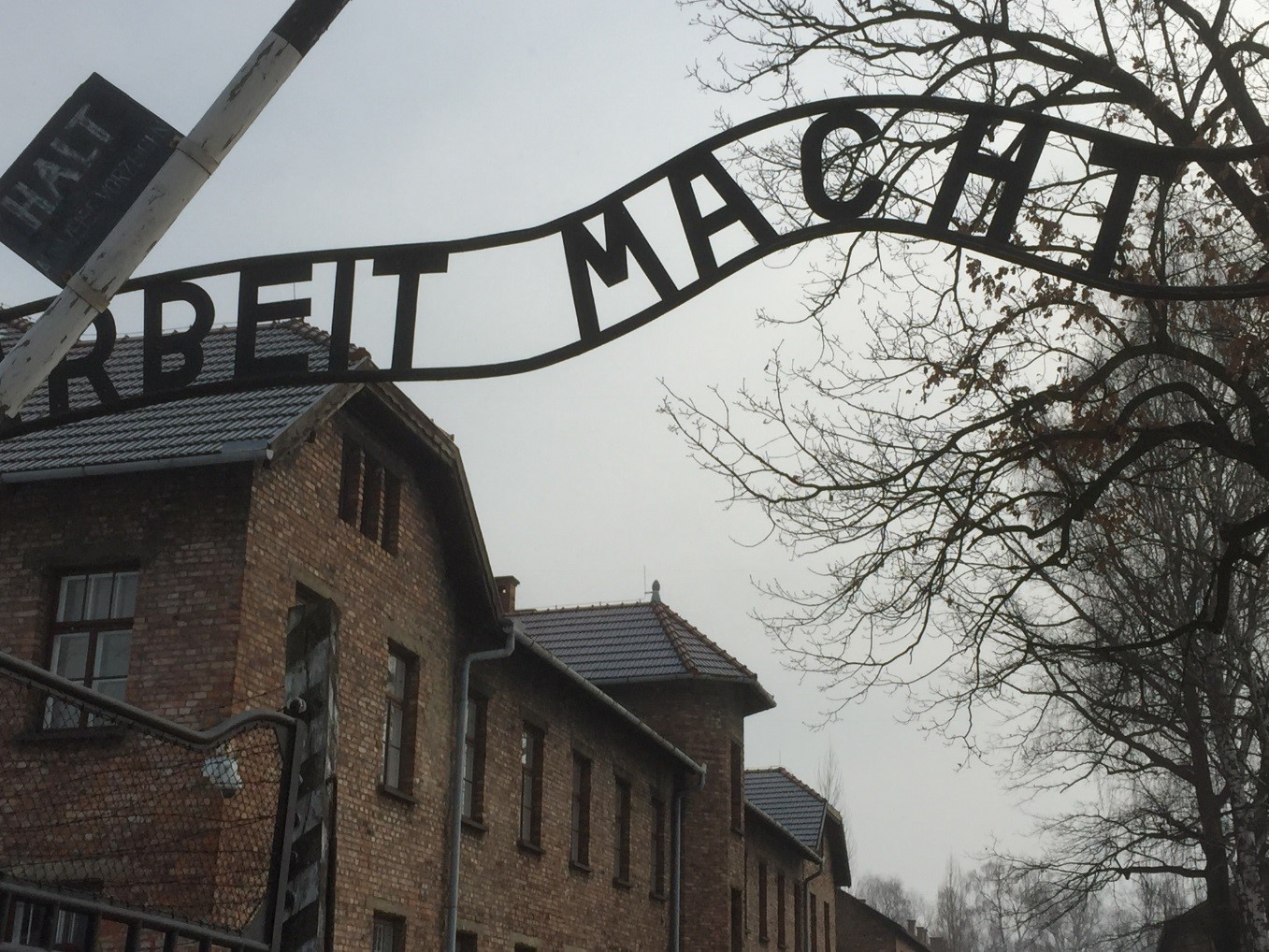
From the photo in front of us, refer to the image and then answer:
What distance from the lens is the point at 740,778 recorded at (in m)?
30.0

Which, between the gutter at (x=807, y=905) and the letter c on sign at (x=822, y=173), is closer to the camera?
the letter c on sign at (x=822, y=173)

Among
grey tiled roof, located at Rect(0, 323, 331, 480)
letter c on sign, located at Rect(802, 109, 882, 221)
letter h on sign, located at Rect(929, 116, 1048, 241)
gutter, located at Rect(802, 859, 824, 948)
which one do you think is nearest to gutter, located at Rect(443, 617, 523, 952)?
grey tiled roof, located at Rect(0, 323, 331, 480)

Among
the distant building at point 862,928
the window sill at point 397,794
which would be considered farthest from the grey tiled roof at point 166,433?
the distant building at point 862,928

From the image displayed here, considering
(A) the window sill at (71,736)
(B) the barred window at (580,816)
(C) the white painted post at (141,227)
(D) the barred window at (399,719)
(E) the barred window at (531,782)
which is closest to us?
(C) the white painted post at (141,227)

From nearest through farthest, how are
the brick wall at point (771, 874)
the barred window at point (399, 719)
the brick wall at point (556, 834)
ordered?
the barred window at point (399, 719) → the brick wall at point (556, 834) → the brick wall at point (771, 874)

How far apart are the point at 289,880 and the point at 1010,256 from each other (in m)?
3.22

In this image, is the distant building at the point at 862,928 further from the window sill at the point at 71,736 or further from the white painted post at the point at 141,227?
the white painted post at the point at 141,227

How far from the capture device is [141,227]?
4484 mm

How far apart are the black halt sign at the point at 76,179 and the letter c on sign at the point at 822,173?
6.68 feet

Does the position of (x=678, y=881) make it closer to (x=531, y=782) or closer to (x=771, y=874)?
(x=531, y=782)

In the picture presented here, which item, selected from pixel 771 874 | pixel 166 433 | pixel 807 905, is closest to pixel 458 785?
pixel 166 433

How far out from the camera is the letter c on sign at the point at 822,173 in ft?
16.1

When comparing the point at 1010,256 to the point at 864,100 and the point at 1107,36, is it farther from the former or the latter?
the point at 1107,36

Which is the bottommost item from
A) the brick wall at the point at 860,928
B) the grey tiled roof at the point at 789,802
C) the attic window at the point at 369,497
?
the brick wall at the point at 860,928
